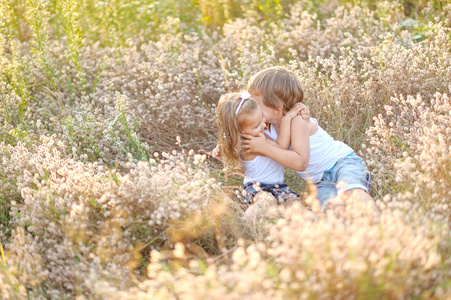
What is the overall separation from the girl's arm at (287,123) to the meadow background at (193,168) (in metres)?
0.43

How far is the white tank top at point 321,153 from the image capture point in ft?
10.9

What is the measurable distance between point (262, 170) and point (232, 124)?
422 mm

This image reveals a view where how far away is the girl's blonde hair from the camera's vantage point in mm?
3049

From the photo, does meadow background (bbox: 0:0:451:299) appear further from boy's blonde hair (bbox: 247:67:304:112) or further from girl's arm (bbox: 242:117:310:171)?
boy's blonde hair (bbox: 247:67:304:112)

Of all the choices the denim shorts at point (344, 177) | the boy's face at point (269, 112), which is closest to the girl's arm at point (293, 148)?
the boy's face at point (269, 112)

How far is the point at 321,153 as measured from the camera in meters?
3.33

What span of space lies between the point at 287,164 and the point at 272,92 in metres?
0.52

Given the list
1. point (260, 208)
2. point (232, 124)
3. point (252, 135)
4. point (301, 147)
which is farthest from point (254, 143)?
point (260, 208)

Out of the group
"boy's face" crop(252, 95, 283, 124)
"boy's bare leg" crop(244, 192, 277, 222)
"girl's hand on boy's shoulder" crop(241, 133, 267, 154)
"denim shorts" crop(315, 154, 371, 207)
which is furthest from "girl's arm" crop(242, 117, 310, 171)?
"boy's bare leg" crop(244, 192, 277, 222)

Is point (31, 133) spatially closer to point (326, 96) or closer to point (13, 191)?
point (13, 191)

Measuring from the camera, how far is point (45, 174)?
2.99 m

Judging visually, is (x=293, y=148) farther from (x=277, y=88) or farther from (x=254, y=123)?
(x=277, y=88)

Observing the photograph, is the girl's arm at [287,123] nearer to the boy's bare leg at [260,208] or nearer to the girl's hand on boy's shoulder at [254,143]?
the girl's hand on boy's shoulder at [254,143]

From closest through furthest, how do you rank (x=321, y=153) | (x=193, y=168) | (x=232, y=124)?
(x=232, y=124)
(x=321, y=153)
(x=193, y=168)
